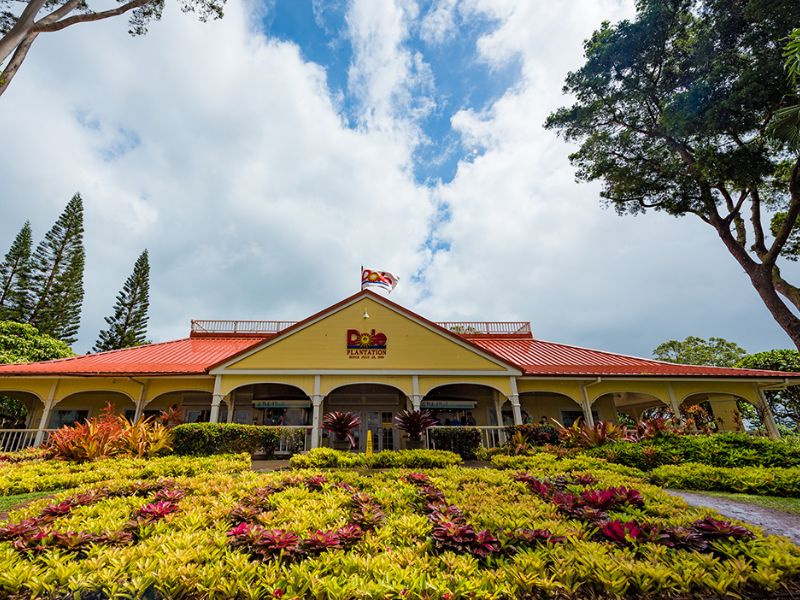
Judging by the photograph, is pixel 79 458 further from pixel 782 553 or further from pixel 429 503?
pixel 782 553

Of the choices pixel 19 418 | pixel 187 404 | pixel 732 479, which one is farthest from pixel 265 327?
pixel 732 479

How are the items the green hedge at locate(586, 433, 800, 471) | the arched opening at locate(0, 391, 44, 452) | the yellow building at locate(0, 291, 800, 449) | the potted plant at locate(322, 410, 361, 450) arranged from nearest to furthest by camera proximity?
the green hedge at locate(586, 433, 800, 471) → the potted plant at locate(322, 410, 361, 450) → the arched opening at locate(0, 391, 44, 452) → the yellow building at locate(0, 291, 800, 449)

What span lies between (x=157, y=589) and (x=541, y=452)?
30.7ft

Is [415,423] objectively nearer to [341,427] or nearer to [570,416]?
[341,427]

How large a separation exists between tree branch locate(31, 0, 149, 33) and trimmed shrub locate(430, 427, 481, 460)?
14.3 meters

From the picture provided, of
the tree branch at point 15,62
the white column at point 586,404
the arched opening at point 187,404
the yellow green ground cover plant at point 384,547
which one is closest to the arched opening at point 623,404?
the white column at point 586,404

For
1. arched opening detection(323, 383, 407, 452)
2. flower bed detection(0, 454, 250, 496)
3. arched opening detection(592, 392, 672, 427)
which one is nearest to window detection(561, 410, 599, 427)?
arched opening detection(592, 392, 672, 427)

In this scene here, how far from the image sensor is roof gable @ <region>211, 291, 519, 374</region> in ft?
47.4

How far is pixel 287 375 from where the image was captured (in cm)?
1427

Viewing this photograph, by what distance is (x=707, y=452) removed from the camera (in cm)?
809

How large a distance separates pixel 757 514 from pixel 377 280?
14649 mm

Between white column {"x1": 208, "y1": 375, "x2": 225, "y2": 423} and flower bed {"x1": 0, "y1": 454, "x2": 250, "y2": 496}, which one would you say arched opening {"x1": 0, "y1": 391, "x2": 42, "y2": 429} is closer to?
white column {"x1": 208, "y1": 375, "x2": 225, "y2": 423}

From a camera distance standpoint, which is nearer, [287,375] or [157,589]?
[157,589]

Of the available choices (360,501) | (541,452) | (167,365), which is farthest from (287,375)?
(360,501)
